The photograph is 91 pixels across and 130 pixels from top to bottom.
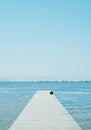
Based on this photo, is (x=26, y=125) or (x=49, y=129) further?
(x=26, y=125)

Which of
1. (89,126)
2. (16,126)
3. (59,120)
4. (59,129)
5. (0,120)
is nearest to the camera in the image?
(59,129)

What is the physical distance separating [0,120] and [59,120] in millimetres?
5827

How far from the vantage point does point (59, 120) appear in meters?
17.6

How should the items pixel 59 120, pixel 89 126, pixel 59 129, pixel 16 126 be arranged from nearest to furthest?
pixel 59 129 → pixel 16 126 → pixel 59 120 → pixel 89 126

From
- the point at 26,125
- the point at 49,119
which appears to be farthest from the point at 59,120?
the point at 26,125

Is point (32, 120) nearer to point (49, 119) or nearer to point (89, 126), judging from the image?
point (49, 119)

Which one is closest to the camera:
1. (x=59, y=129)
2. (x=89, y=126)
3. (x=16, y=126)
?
(x=59, y=129)

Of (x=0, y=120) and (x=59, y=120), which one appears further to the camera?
(x=0, y=120)

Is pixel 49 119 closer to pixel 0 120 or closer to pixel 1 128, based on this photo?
pixel 1 128

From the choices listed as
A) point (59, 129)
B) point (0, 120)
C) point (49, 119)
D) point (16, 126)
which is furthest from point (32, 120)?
point (0, 120)

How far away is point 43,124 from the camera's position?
53.0 feet

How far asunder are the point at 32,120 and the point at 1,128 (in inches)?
75.9

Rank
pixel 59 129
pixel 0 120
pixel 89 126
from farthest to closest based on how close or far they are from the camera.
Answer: pixel 0 120 < pixel 89 126 < pixel 59 129

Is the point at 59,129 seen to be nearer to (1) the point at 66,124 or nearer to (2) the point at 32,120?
(1) the point at 66,124
